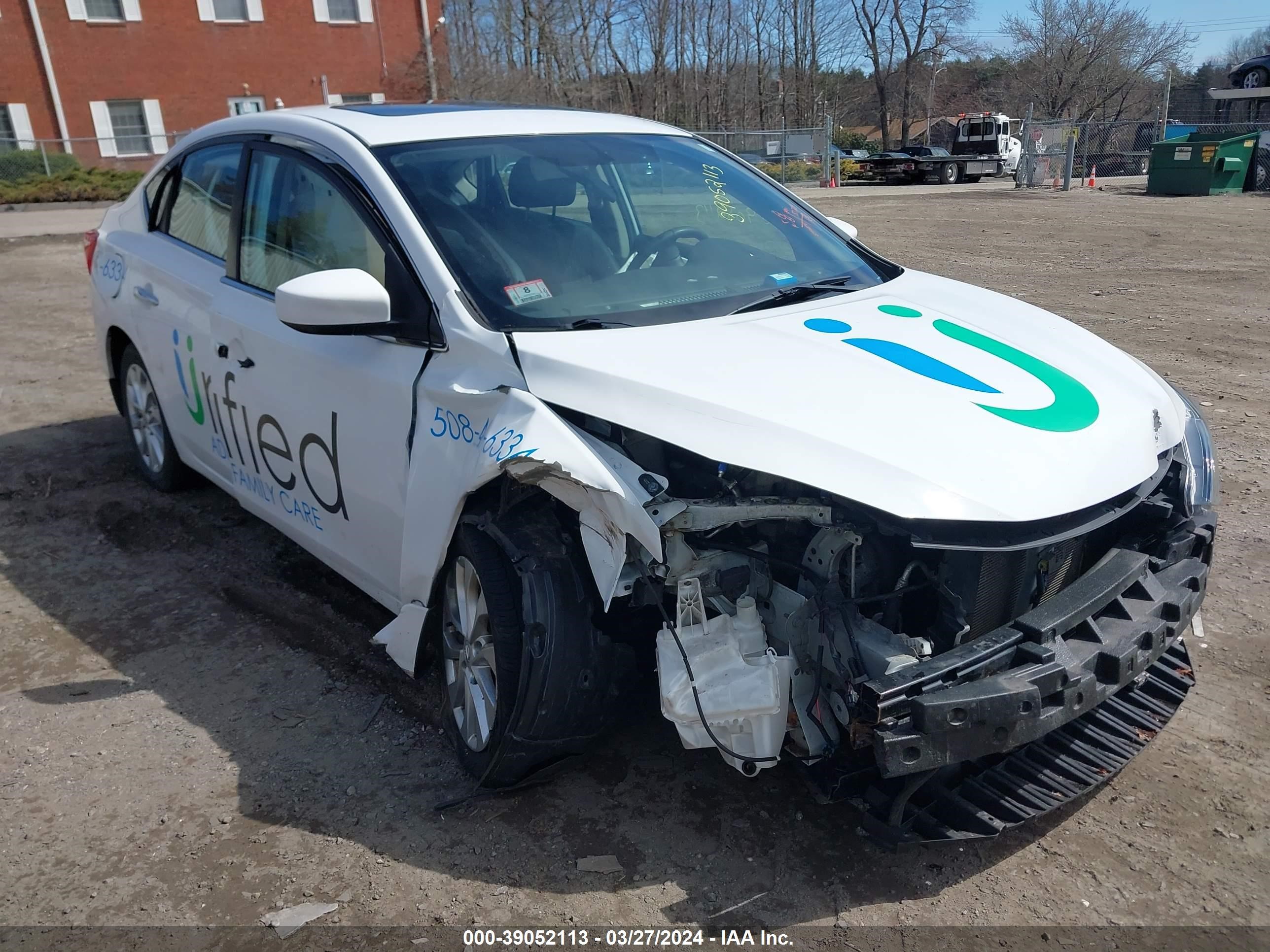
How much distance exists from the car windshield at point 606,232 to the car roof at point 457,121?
0.06m

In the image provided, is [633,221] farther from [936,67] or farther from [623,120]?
[936,67]

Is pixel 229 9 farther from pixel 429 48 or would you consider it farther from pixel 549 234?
pixel 549 234

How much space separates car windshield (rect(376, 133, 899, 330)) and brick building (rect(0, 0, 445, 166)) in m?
31.7

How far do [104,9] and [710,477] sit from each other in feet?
119

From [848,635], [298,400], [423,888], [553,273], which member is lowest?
[423,888]

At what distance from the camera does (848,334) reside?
116 inches

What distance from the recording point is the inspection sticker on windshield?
2953mm

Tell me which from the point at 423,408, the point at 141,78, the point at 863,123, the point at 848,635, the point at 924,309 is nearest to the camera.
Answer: the point at 848,635

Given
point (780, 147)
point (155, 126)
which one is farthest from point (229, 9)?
point (780, 147)

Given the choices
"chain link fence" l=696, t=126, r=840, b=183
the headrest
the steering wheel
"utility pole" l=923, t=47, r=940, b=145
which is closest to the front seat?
the headrest

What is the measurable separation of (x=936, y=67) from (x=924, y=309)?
60731 mm

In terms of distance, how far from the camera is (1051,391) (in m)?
2.78

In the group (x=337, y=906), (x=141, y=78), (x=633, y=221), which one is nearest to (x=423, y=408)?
Answer: (x=633, y=221)

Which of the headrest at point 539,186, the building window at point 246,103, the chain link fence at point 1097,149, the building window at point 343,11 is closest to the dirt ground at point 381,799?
the headrest at point 539,186
